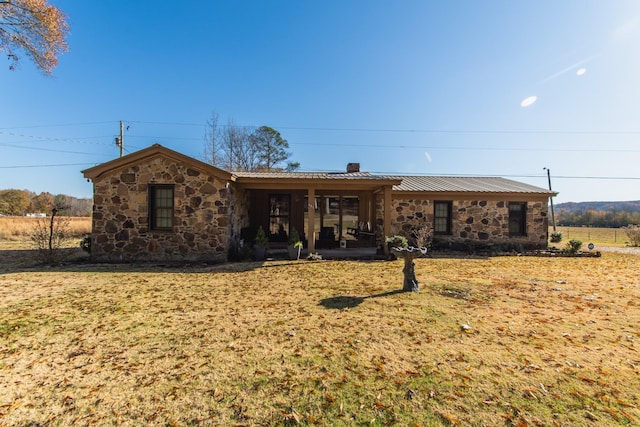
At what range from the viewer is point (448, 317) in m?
4.46

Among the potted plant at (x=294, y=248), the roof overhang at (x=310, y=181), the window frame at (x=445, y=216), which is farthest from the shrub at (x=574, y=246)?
the potted plant at (x=294, y=248)

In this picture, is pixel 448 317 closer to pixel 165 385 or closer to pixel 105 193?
pixel 165 385

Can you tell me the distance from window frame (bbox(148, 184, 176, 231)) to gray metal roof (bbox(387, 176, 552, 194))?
26.7 feet

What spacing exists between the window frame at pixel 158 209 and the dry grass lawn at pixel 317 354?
128 inches

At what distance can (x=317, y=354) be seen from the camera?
332 centimetres

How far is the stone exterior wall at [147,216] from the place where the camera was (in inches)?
365

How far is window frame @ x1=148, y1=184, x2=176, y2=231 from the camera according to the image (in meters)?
9.39

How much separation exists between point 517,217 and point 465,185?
8.31ft

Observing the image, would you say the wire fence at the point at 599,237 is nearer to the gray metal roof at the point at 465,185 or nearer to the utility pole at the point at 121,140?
the gray metal roof at the point at 465,185

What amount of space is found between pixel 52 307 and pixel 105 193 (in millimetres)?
5546

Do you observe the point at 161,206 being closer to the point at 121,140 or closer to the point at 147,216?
the point at 147,216

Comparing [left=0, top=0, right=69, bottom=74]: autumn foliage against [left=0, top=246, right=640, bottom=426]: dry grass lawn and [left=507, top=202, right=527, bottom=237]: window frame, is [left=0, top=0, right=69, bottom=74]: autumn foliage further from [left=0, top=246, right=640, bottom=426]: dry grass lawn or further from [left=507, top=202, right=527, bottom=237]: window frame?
[left=507, top=202, right=527, bottom=237]: window frame

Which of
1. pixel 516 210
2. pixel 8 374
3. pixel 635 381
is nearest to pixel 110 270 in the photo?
pixel 8 374

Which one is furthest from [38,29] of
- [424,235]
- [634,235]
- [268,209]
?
[634,235]
